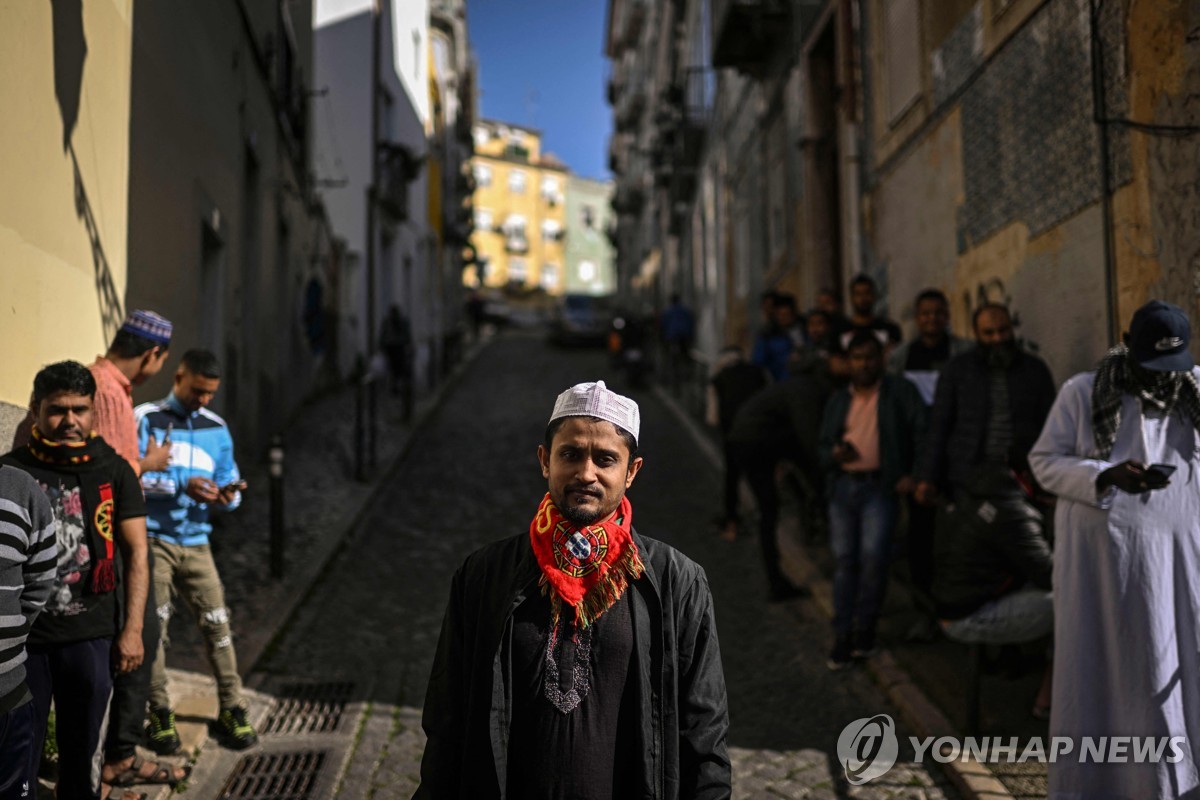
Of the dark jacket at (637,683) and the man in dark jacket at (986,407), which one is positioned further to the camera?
the man in dark jacket at (986,407)

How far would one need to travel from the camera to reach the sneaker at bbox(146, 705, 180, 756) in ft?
15.9

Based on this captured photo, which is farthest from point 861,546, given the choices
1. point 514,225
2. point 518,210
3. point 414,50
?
point 518,210

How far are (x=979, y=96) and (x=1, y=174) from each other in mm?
6548

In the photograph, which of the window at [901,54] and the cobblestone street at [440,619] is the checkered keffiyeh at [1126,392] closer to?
the cobblestone street at [440,619]

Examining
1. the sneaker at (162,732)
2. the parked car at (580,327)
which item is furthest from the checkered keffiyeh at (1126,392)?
the parked car at (580,327)

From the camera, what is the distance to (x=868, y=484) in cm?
613

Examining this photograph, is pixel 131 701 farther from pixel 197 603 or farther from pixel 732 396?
pixel 732 396

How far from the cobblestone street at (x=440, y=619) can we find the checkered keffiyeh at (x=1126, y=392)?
5.66 feet

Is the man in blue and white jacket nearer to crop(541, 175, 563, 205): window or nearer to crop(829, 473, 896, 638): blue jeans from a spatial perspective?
crop(829, 473, 896, 638): blue jeans

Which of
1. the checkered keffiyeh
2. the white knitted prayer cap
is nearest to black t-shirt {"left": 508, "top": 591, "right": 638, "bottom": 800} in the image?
the white knitted prayer cap

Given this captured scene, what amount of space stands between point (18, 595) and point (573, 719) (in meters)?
1.80

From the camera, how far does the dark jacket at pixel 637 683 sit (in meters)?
2.56

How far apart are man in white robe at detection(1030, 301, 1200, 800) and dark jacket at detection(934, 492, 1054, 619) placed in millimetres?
577

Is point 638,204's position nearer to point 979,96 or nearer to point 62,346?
point 979,96
